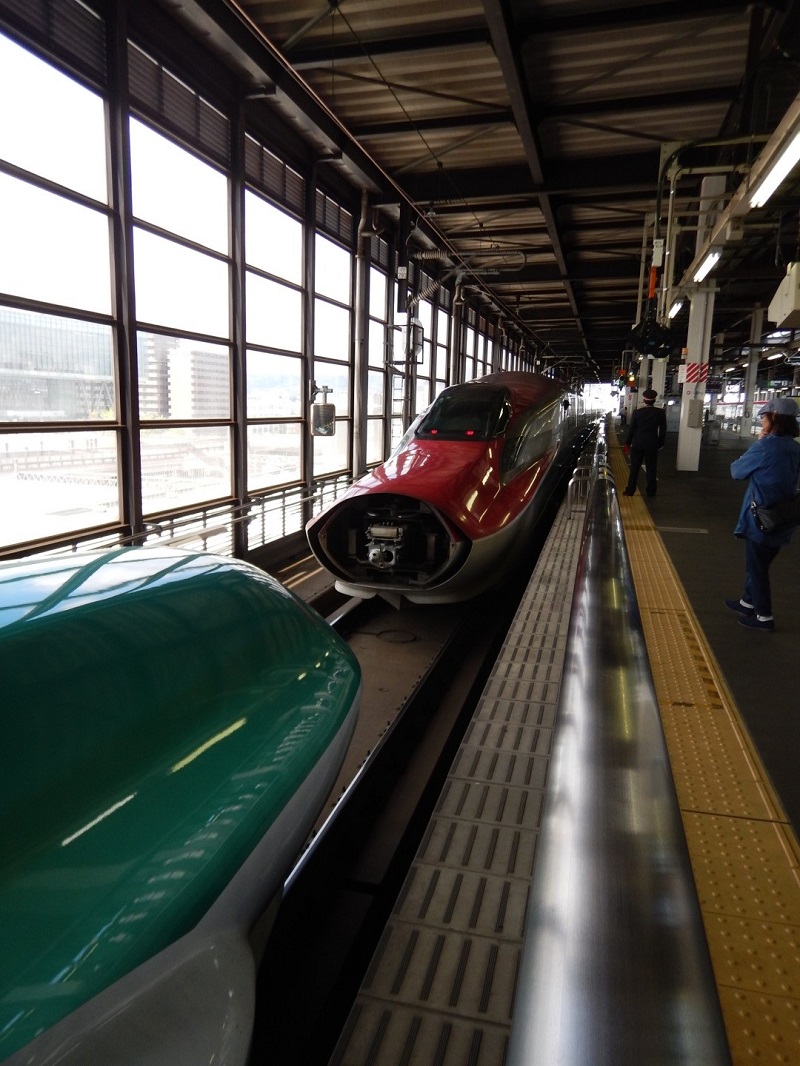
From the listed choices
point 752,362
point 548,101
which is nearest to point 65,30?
point 548,101

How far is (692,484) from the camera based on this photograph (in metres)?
11.7

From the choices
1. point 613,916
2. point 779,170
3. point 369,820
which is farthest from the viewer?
point 779,170

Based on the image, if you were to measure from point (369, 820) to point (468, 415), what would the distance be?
472 centimetres

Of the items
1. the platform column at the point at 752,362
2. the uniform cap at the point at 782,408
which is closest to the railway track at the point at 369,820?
the uniform cap at the point at 782,408

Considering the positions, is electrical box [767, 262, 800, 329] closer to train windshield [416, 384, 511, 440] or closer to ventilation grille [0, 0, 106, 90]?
train windshield [416, 384, 511, 440]

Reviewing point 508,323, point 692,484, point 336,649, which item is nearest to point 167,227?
point 336,649

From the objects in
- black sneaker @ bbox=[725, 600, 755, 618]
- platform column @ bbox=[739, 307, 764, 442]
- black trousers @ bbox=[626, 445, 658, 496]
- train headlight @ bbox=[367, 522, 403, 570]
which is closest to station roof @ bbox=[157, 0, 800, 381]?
black trousers @ bbox=[626, 445, 658, 496]

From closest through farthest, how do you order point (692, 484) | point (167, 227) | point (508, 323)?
point (167, 227) < point (692, 484) < point (508, 323)

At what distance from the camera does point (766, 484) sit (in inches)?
165

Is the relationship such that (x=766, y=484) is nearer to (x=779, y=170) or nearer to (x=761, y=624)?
(x=761, y=624)

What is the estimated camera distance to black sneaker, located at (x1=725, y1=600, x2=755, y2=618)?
452cm

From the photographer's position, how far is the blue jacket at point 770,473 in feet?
13.7

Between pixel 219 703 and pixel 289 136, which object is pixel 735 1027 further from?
pixel 289 136

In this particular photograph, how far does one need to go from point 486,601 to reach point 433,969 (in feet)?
20.7
